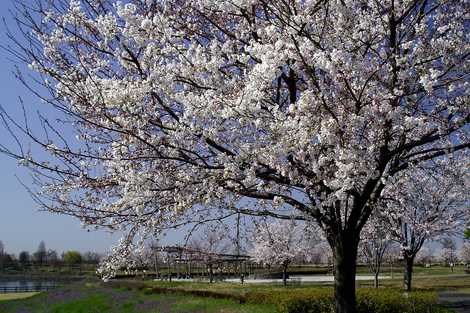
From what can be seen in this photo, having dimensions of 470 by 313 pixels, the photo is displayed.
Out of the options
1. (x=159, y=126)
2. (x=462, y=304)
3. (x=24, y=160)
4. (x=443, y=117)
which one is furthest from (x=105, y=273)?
(x=462, y=304)

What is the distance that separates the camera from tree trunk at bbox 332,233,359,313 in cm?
1115

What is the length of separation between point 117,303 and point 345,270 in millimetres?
19288

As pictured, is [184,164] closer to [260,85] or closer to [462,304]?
[260,85]

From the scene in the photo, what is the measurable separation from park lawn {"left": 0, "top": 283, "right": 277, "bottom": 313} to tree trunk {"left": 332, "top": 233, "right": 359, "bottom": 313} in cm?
664

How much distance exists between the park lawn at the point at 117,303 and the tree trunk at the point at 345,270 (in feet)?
21.8

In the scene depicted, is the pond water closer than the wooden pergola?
No

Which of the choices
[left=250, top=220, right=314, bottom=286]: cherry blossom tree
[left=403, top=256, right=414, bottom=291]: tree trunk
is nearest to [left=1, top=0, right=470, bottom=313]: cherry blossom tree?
[left=403, top=256, right=414, bottom=291]: tree trunk

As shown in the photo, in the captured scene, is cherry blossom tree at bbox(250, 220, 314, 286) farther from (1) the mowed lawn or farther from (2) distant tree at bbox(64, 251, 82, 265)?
(2) distant tree at bbox(64, 251, 82, 265)

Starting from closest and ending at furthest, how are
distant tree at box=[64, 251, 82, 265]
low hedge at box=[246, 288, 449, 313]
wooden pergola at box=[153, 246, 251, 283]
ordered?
wooden pergola at box=[153, 246, 251, 283] < low hedge at box=[246, 288, 449, 313] < distant tree at box=[64, 251, 82, 265]

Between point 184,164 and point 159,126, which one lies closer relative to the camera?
point 159,126

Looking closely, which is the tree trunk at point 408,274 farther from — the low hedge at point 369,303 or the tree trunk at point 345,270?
the tree trunk at point 345,270

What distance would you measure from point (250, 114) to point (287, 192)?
A: 3244 mm

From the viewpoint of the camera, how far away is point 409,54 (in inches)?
376

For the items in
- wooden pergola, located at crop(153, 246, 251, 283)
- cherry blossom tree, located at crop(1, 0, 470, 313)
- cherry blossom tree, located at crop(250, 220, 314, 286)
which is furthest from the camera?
cherry blossom tree, located at crop(250, 220, 314, 286)
